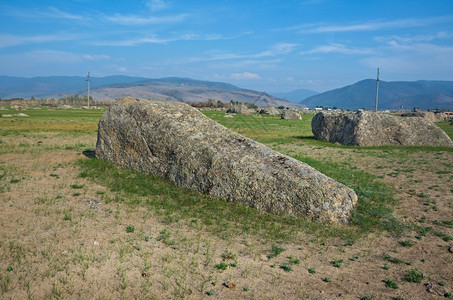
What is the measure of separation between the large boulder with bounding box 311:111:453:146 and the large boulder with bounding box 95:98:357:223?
62.3ft

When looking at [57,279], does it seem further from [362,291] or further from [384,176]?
[384,176]

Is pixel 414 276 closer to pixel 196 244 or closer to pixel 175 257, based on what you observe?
pixel 196 244

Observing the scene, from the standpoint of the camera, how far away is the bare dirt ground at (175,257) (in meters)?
6.37

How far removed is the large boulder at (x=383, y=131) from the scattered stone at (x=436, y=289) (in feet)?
75.8

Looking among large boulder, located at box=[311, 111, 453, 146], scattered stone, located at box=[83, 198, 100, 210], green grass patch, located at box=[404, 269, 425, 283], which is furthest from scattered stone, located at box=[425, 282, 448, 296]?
large boulder, located at box=[311, 111, 453, 146]

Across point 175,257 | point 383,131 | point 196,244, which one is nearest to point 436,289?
point 196,244

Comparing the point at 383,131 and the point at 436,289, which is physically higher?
the point at 383,131

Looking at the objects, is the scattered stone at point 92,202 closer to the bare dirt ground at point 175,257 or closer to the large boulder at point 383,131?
the bare dirt ground at point 175,257

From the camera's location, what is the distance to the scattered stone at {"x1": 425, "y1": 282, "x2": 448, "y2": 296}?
6474 mm

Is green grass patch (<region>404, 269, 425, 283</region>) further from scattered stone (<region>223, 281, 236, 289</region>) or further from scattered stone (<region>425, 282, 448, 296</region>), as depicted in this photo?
scattered stone (<region>223, 281, 236, 289</region>)

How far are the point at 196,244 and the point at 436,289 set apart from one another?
5441 mm

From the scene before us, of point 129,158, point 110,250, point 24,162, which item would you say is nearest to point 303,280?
point 110,250

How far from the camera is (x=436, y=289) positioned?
21.7 feet

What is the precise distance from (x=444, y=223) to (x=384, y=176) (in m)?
6.35
